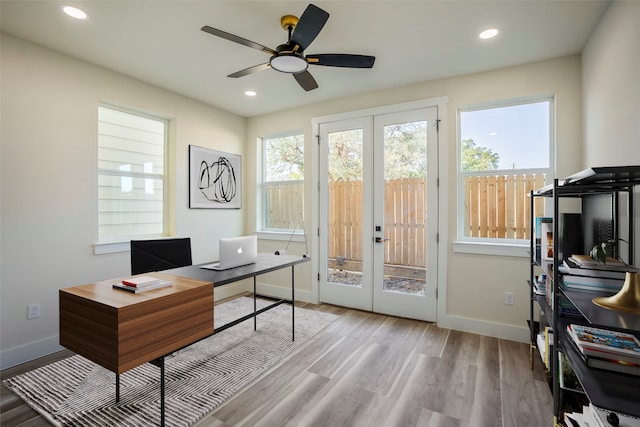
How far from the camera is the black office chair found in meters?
2.52

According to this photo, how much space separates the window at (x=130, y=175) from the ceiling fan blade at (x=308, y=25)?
241cm

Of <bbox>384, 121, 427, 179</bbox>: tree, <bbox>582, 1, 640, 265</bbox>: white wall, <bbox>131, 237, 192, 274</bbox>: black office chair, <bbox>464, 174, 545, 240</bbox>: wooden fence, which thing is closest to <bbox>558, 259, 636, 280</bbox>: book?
<bbox>582, 1, 640, 265</bbox>: white wall

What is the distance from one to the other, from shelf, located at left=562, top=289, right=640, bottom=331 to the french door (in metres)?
1.93

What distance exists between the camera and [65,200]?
2.77 m

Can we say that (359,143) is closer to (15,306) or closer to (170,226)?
(170,226)

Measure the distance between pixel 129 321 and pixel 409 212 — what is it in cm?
288

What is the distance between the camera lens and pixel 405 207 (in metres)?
3.53

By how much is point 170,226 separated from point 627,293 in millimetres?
4049

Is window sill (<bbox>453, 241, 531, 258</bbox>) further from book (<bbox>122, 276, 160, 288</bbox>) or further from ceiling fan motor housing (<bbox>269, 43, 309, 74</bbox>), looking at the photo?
book (<bbox>122, 276, 160, 288</bbox>)

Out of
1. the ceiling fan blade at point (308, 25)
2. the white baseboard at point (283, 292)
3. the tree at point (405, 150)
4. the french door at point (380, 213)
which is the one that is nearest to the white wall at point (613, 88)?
the french door at point (380, 213)

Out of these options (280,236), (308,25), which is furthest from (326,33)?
(280,236)

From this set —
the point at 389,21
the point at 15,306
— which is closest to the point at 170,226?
the point at 15,306

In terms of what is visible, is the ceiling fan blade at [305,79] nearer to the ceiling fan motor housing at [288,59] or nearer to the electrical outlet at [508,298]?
the ceiling fan motor housing at [288,59]

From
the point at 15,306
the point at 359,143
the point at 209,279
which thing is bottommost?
the point at 15,306
